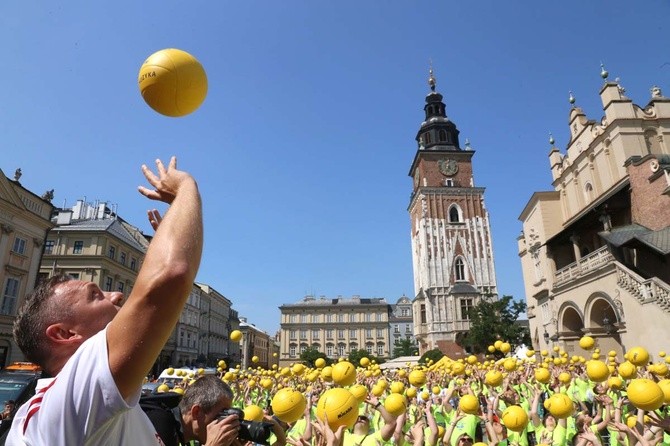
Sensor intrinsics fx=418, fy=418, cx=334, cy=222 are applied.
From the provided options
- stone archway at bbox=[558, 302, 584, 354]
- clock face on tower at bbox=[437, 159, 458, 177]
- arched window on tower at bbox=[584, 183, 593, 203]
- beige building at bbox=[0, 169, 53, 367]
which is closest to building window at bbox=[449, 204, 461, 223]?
clock face on tower at bbox=[437, 159, 458, 177]

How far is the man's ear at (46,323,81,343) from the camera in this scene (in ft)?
5.02

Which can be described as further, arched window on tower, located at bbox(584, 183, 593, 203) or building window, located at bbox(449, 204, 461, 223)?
building window, located at bbox(449, 204, 461, 223)

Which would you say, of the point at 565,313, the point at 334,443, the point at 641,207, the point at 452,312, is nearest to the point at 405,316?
the point at 452,312

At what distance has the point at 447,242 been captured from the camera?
60.5 metres

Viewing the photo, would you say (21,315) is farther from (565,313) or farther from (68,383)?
(565,313)

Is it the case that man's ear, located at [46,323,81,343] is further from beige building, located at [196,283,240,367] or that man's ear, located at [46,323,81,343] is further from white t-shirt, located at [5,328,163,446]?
beige building, located at [196,283,240,367]

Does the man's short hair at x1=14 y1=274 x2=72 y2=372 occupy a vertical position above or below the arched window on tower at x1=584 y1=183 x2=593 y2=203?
below

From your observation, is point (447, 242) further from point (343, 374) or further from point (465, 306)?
point (343, 374)

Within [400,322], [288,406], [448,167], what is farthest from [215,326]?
[288,406]

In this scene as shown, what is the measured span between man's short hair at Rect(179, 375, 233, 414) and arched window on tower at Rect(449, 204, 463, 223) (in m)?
62.2

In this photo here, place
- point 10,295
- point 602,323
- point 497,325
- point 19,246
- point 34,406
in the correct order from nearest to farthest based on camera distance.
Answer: point 34,406 < point 602,323 < point 10,295 < point 19,246 < point 497,325

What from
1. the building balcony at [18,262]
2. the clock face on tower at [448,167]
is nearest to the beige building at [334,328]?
the clock face on tower at [448,167]

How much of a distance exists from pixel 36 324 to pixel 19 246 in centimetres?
3063

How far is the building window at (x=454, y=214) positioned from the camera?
62634 mm
